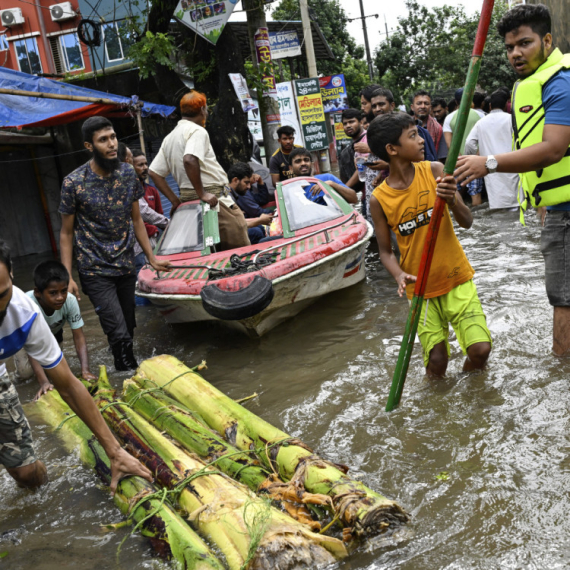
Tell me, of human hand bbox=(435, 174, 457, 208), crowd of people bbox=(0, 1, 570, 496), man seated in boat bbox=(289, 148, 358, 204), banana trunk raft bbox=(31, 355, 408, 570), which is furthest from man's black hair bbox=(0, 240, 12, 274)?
man seated in boat bbox=(289, 148, 358, 204)

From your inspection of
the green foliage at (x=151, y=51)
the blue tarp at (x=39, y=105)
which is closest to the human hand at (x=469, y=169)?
the blue tarp at (x=39, y=105)

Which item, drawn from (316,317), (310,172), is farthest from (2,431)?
(310,172)

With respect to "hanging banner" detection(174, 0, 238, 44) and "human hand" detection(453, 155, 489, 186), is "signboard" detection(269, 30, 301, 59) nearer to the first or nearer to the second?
"hanging banner" detection(174, 0, 238, 44)

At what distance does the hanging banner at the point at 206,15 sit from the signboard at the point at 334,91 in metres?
12.9

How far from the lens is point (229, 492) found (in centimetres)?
289

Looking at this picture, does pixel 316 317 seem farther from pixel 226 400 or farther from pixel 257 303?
pixel 226 400

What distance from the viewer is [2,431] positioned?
3.42 m

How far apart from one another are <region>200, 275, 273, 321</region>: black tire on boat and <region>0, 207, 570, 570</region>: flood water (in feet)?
1.84

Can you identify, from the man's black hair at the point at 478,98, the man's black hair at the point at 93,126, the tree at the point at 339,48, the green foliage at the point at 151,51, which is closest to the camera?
the man's black hair at the point at 93,126

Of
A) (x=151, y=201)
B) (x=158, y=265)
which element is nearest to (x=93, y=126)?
(x=158, y=265)

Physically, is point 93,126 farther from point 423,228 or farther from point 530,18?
point 530,18

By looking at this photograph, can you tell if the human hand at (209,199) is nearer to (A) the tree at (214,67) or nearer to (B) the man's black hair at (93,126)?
(B) the man's black hair at (93,126)

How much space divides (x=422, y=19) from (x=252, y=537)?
125 feet

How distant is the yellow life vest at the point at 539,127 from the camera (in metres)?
3.45
